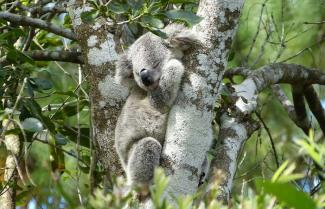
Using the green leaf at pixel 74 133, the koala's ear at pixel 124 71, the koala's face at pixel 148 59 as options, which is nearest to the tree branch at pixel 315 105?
the koala's face at pixel 148 59

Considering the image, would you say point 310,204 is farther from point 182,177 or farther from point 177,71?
point 177,71

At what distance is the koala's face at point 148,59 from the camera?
16.0 feet

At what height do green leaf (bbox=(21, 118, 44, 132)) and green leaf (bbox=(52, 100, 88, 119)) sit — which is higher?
green leaf (bbox=(21, 118, 44, 132))

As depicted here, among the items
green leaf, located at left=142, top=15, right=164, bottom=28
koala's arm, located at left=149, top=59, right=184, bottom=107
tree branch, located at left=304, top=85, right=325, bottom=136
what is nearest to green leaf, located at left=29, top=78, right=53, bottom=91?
koala's arm, located at left=149, top=59, right=184, bottom=107

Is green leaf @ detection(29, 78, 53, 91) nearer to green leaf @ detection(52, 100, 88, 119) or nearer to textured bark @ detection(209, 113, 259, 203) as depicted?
green leaf @ detection(52, 100, 88, 119)

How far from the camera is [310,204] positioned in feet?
5.44

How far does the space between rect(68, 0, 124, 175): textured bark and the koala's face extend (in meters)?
0.61

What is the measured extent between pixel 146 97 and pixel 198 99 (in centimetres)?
144

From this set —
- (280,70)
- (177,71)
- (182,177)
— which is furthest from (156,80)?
(182,177)

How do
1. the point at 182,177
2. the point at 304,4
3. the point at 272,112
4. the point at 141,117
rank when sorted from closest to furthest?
1. the point at 182,177
2. the point at 141,117
3. the point at 304,4
4. the point at 272,112

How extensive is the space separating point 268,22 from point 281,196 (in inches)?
195

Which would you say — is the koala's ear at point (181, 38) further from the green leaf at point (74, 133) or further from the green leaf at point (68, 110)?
the green leaf at point (74, 133)

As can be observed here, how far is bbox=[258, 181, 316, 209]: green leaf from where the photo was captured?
5.44 feet

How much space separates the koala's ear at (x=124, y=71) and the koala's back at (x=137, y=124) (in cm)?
15
